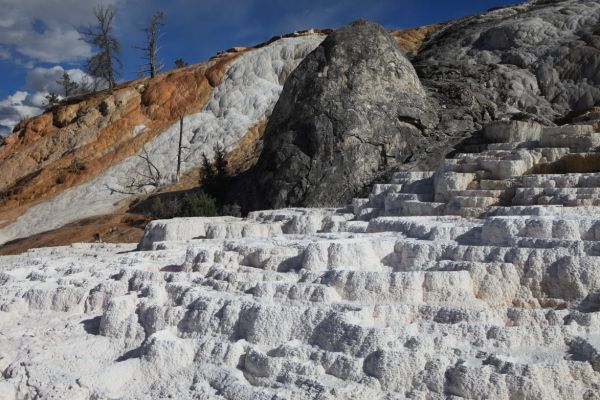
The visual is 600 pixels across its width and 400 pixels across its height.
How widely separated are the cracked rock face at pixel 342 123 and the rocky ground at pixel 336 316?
5.35 meters

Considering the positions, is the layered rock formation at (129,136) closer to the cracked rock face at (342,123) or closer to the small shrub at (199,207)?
the small shrub at (199,207)

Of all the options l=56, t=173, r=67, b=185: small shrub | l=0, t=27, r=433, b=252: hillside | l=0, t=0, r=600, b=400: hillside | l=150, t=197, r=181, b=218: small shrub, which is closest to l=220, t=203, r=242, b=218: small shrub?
l=0, t=0, r=600, b=400: hillside

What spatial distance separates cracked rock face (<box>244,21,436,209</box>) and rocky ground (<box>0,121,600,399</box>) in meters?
5.35

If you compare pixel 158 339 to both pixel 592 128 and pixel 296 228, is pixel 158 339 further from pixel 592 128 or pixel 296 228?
pixel 592 128

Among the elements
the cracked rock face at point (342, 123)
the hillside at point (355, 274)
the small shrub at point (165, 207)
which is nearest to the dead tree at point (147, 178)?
the small shrub at point (165, 207)

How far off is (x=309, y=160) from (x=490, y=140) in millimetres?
3532

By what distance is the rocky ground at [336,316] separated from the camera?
340 cm

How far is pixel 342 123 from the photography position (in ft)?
38.4

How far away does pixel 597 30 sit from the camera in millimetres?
17766

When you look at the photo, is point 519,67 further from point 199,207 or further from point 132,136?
point 132,136

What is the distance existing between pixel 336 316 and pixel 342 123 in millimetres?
8226

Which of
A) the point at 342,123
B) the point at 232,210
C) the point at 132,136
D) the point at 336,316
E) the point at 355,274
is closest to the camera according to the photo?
the point at 336,316

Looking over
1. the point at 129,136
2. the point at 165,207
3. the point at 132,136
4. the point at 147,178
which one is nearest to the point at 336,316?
the point at 165,207

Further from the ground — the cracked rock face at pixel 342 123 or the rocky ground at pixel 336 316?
the cracked rock face at pixel 342 123
